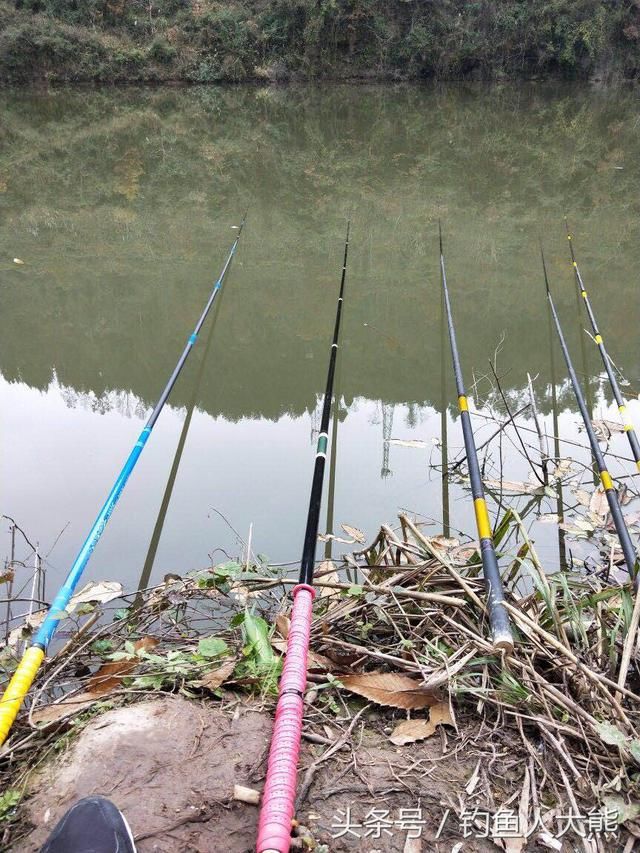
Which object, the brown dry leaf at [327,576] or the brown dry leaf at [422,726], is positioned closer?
the brown dry leaf at [422,726]

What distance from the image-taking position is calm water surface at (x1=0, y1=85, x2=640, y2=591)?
2527 mm

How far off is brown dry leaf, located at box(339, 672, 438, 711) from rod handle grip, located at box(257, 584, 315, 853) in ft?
0.65

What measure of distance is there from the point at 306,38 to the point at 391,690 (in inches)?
792

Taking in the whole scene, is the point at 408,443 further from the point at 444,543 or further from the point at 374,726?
the point at 374,726

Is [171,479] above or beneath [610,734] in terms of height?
above

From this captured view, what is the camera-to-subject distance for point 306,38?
17781 millimetres

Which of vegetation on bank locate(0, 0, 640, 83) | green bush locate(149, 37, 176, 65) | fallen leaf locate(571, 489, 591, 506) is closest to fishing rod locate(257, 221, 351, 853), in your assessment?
fallen leaf locate(571, 489, 591, 506)

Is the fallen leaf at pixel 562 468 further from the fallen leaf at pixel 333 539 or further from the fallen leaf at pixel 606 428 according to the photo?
the fallen leaf at pixel 333 539

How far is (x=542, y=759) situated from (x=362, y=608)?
1.77ft

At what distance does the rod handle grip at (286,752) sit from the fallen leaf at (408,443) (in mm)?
1569

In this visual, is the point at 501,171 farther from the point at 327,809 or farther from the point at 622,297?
the point at 327,809

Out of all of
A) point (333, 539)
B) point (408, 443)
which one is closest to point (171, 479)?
point (333, 539)

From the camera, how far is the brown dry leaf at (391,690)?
4.34ft

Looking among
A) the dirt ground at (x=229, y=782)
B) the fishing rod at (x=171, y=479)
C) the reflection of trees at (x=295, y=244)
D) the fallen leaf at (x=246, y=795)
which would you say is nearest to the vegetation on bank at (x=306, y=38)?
the reflection of trees at (x=295, y=244)
